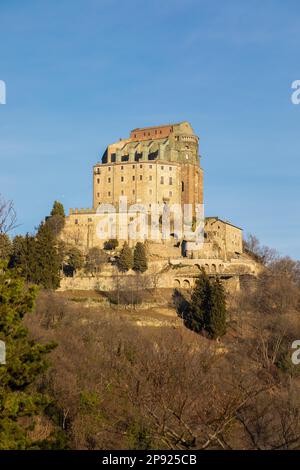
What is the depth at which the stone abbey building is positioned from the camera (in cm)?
7956

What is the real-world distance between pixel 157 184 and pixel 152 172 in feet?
4.84

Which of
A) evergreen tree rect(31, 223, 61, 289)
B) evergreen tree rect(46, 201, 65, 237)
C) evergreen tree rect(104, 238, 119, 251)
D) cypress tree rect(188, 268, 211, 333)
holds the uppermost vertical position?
evergreen tree rect(46, 201, 65, 237)

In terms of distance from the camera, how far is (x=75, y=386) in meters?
38.3

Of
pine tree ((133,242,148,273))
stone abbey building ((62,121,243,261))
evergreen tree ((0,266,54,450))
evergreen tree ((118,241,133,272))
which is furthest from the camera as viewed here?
stone abbey building ((62,121,243,261))

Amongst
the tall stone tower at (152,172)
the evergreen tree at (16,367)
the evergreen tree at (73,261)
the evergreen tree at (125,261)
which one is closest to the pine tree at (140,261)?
the evergreen tree at (125,261)

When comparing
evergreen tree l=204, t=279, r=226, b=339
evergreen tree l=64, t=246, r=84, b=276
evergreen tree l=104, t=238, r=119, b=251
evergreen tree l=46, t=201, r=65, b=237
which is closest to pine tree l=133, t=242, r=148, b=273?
evergreen tree l=64, t=246, r=84, b=276

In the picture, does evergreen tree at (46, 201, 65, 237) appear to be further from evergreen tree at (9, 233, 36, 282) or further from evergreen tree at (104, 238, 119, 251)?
evergreen tree at (9, 233, 36, 282)

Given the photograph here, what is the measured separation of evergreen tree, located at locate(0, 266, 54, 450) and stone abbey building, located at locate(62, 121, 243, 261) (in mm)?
53003

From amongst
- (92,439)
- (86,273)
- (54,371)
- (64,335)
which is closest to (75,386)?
(54,371)

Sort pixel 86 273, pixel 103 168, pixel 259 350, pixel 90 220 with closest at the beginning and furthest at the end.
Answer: pixel 259 350 < pixel 86 273 < pixel 90 220 < pixel 103 168

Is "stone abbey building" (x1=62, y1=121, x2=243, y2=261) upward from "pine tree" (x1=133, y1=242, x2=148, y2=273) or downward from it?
upward

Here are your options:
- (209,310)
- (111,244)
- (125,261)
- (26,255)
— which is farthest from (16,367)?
(111,244)

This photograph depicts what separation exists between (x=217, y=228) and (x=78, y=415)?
5155 centimetres
